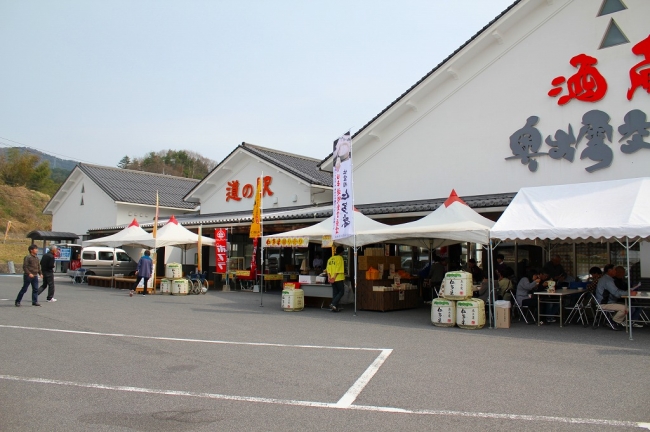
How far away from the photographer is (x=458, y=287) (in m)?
10.8

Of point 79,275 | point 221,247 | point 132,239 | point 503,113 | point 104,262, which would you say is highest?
point 503,113

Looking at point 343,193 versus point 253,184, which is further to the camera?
point 253,184

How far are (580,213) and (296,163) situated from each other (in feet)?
52.5

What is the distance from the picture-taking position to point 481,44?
15.5 m

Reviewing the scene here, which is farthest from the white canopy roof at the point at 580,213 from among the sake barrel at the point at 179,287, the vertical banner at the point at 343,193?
the sake barrel at the point at 179,287

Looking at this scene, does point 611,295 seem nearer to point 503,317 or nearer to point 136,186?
point 503,317

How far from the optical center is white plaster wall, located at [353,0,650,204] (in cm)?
1302

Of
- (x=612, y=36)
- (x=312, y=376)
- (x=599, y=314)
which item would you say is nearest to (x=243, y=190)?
(x=612, y=36)

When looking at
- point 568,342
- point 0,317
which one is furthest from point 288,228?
point 568,342

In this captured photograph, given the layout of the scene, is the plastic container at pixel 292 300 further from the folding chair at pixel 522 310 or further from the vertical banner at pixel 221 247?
the vertical banner at pixel 221 247

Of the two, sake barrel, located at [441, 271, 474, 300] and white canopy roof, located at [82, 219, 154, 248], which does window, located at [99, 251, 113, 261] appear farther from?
sake barrel, located at [441, 271, 474, 300]

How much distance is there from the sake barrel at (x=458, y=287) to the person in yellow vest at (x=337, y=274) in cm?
280

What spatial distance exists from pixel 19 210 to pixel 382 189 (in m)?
43.3

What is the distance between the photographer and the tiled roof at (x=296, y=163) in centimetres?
2136
